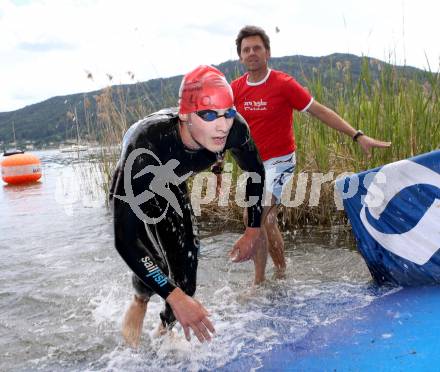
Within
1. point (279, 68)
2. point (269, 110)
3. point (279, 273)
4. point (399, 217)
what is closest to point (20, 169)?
point (279, 68)

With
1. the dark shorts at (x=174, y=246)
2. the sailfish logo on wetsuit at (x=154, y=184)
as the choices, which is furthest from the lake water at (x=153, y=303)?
the sailfish logo on wetsuit at (x=154, y=184)

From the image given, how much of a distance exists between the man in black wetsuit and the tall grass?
2.40m

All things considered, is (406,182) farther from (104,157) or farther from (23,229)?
(23,229)

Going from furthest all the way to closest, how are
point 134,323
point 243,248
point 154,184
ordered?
point 243,248 → point 134,323 → point 154,184

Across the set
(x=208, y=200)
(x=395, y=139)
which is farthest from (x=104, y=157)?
(x=395, y=139)

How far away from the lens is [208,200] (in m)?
6.71

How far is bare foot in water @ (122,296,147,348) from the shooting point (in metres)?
2.95

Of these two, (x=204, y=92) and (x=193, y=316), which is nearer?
(x=193, y=316)

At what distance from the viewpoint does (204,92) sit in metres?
2.60

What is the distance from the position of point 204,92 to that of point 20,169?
54.1 feet

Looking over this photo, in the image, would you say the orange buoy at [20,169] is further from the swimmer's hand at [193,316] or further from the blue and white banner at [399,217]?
the swimmer's hand at [193,316]

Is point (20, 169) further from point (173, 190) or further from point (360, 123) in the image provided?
point (173, 190)

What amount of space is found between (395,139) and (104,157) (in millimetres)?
5491

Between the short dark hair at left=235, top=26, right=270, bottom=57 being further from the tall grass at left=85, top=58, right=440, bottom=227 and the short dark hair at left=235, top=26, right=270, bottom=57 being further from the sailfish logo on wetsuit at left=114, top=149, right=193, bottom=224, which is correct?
the sailfish logo on wetsuit at left=114, top=149, right=193, bottom=224
